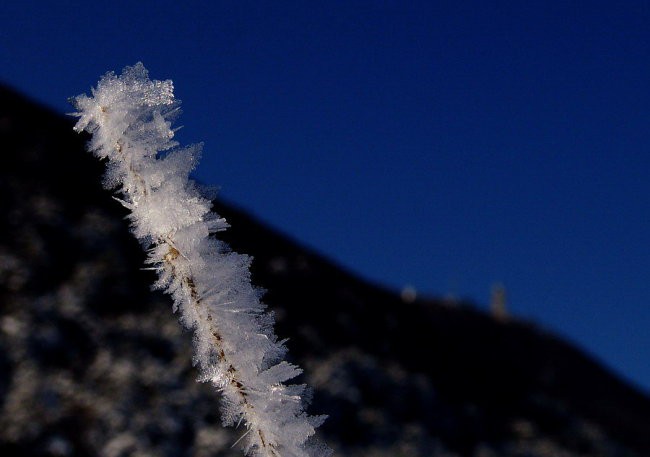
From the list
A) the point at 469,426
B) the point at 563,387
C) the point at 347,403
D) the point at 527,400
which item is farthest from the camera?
the point at 563,387

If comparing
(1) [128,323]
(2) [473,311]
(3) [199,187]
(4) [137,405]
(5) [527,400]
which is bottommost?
(3) [199,187]

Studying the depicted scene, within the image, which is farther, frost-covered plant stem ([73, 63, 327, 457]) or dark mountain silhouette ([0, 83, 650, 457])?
dark mountain silhouette ([0, 83, 650, 457])

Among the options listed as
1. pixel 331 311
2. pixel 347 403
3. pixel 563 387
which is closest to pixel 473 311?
pixel 563 387

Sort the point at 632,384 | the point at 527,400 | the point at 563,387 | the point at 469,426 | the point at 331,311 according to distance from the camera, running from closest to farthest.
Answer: the point at 469,426 → the point at 331,311 → the point at 527,400 → the point at 563,387 → the point at 632,384

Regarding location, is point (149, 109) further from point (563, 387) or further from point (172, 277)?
point (563, 387)

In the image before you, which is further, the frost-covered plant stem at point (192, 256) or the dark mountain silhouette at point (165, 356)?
the dark mountain silhouette at point (165, 356)

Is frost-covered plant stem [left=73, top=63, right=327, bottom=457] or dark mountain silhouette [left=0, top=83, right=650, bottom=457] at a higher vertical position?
dark mountain silhouette [left=0, top=83, right=650, bottom=457]
